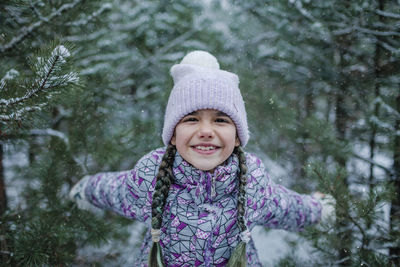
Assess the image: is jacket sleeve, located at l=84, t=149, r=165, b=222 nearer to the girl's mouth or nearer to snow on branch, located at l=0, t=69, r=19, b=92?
the girl's mouth

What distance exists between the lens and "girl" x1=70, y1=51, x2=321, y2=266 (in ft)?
3.59

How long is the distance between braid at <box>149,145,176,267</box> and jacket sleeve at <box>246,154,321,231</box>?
39cm

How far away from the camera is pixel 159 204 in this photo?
111cm

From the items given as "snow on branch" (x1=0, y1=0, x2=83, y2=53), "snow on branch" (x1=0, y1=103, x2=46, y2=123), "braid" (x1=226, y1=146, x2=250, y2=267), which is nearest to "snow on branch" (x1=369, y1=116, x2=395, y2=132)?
"braid" (x1=226, y1=146, x2=250, y2=267)

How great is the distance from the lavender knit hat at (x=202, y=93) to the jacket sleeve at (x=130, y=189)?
0.53 feet

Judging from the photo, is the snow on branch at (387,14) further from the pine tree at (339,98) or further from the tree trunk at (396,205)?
the tree trunk at (396,205)

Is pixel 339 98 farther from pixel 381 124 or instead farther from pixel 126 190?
pixel 126 190

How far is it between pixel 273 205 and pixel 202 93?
705 millimetres

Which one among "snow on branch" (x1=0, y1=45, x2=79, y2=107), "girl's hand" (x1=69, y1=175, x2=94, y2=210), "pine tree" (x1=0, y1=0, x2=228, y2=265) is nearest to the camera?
"snow on branch" (x1=0, y1=45, x2=79, y2=107)

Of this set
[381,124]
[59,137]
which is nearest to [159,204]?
[59,137]

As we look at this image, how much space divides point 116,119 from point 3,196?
1266 mm

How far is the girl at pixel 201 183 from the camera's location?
1.09 meters

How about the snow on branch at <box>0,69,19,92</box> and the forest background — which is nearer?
the snow on branch at <box>0,69,19,92</box>

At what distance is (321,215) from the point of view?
1.40 meters
